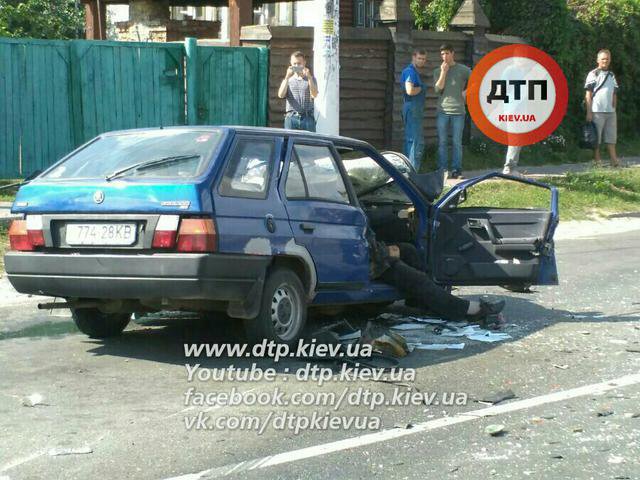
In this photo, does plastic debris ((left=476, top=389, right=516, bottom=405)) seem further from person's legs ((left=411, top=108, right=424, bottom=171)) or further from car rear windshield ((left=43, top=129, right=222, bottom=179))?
person's legs ((left=411, top=108, right=424, bottom=171))

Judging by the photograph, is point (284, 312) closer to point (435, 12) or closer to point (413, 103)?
point (413, 103)

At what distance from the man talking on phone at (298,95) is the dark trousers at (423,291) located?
26.0 ft

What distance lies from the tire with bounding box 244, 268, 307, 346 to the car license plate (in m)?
0.95

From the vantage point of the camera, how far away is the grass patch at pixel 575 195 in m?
16.9

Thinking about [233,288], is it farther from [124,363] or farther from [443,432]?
[443,432]

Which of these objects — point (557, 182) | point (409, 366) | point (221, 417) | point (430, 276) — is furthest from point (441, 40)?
point (221, 417)

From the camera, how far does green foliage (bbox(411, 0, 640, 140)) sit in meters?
23.2

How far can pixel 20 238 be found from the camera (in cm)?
747

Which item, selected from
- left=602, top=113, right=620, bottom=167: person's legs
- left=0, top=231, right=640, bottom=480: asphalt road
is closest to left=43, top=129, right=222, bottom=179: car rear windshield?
left=0, top=231, right=640, bottom=480: asphalt road

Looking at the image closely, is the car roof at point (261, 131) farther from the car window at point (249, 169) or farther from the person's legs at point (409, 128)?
the person's legs at point (409, 128)

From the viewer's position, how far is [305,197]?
7867 mm

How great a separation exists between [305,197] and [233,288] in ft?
3.51

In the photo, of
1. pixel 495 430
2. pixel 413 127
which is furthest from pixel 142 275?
pixel 413 127

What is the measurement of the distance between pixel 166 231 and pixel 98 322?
1.48 meters
